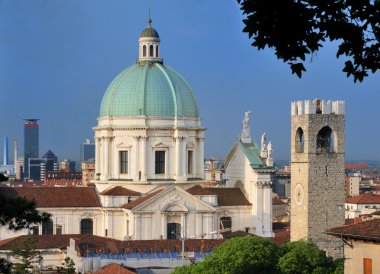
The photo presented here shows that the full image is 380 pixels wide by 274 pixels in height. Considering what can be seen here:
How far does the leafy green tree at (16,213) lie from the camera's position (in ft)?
66.2

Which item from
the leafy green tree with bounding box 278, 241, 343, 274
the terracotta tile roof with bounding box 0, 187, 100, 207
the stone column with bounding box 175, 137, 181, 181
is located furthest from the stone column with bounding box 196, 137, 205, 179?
the leafy green tree with bounding box 278, 241, 343, 274

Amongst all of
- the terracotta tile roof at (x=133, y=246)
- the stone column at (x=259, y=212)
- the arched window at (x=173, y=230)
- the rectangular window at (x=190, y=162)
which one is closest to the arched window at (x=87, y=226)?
the arched window at (x=173, y=230)

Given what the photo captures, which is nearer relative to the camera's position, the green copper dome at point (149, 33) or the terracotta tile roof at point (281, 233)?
the terracotta tile roof at point (281, 233)

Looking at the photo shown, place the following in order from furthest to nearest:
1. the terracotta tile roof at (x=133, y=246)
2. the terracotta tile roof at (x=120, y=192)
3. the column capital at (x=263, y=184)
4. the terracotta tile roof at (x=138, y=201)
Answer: the column capital at (x=263, y=184) < the terracotta tile roof at (x=120, y=192) < the terracotta tile roof at (x=138, y=201) < the terracotta tile roof at (x=133, y=246)

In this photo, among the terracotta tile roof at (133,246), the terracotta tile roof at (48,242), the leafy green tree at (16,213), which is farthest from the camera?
the terracotta tile roof at (48,242)

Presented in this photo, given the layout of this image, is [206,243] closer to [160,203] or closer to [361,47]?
[160,203]

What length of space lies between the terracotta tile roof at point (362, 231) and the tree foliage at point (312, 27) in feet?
38.7

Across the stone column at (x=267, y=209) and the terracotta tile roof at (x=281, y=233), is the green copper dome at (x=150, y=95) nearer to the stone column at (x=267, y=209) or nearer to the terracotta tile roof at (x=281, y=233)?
the stone column at (x=267, y=209)

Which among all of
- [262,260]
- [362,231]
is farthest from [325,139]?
[362,231]

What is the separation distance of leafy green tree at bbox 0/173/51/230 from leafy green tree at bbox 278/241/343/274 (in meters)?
28.7

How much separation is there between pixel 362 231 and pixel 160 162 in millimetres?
46248

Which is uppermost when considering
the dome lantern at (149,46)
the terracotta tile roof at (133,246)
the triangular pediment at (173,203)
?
the dome lantern at (149,46)

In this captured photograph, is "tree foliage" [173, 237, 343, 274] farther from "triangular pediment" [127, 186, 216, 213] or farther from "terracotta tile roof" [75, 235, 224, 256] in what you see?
"triangular pediment" [127, 186, 216, 213]

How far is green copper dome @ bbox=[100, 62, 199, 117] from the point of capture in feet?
243
